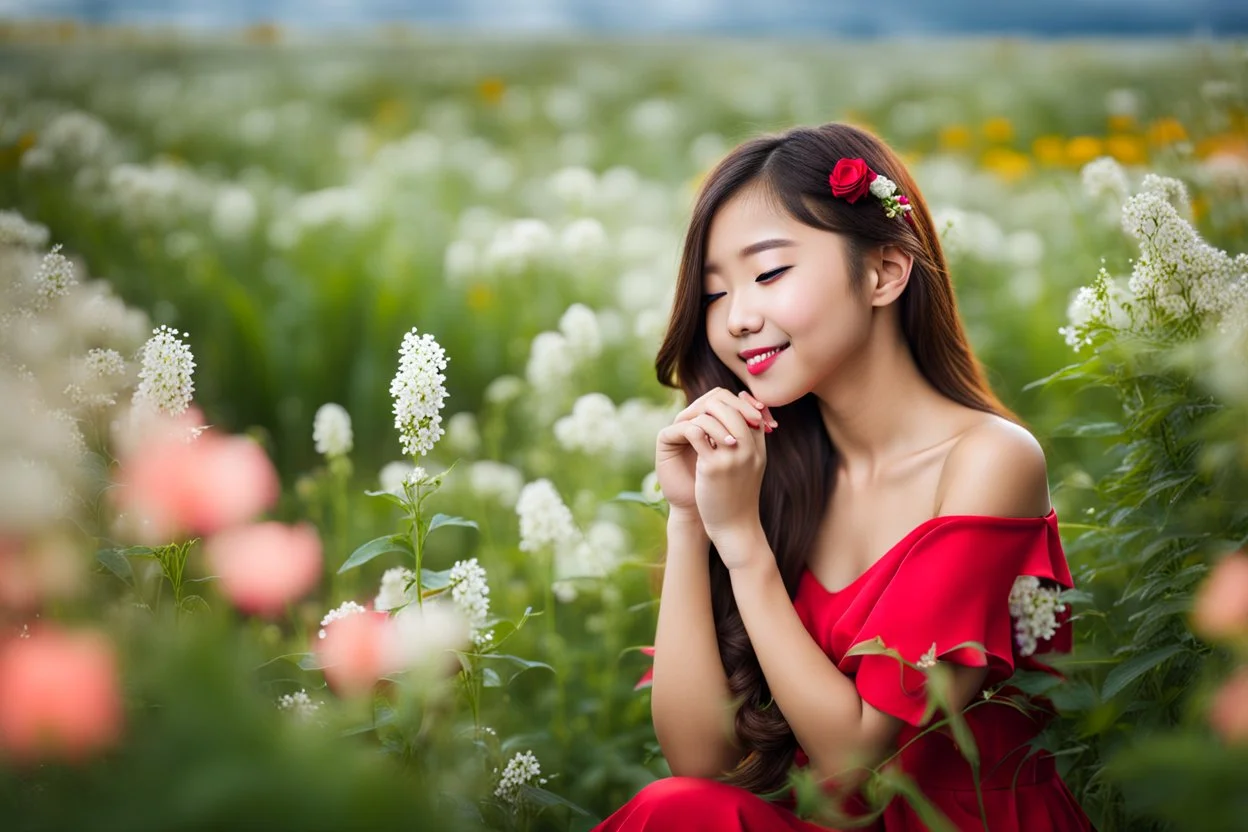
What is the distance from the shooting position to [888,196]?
6.26 ft

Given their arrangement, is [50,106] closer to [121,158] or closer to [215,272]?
[121,158]

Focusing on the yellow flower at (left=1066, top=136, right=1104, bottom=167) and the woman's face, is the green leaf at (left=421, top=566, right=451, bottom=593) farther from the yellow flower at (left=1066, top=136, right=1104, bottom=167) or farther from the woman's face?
the yellow flower at (left=1066, top=136, right=1104, bottom=167)

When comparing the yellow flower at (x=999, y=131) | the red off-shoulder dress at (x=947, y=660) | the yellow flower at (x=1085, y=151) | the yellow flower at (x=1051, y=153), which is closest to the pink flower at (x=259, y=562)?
the red off-shoulder dress at (x=947, y=660)

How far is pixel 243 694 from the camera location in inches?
33.8

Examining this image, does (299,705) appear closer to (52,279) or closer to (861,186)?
(52,279)

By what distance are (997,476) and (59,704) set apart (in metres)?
1.37

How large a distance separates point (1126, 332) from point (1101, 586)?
3.21 ft

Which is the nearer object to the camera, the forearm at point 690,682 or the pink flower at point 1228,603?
the pink flower at point 1228,603

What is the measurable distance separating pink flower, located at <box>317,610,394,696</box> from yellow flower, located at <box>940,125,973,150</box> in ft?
17.2

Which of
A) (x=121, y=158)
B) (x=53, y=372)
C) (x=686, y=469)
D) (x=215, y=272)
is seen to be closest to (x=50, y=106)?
(x=121, y=158)

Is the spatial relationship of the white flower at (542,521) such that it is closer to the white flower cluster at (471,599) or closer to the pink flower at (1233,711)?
the white flower cluster at (471,599)

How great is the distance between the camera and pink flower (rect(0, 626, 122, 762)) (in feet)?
2.89

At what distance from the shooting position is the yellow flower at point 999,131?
5.97 m

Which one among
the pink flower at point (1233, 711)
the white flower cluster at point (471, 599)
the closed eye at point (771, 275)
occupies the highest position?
the closed eye at point (771, 275)
